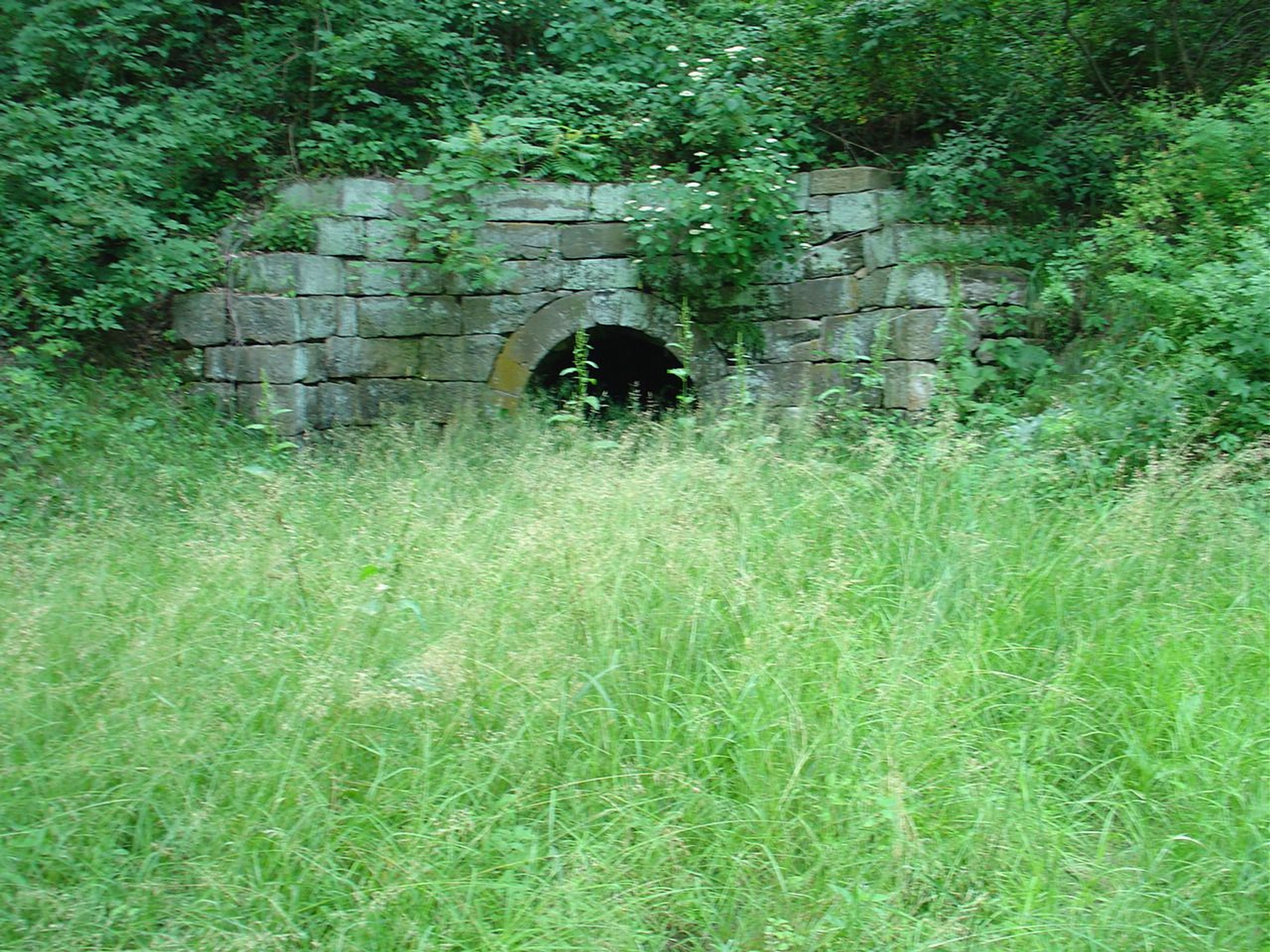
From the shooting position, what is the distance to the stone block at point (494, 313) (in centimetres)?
676

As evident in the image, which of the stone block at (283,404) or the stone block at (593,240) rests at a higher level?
the stone block at (593,240)

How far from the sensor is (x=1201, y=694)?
9.32 feet

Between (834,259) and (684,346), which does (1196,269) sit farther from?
(684,346)

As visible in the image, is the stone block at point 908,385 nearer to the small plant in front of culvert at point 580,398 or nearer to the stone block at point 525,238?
the small plant in front of culvert at point 580,398

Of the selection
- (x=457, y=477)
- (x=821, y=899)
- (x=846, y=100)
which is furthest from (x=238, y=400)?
(x=821, y=899)

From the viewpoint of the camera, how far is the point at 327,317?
6.71 m

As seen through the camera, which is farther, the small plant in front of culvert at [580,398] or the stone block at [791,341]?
the stone block at [791,341]

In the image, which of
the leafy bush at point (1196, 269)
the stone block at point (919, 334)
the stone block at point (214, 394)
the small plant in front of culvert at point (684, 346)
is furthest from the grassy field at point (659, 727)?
the stone block at point (214, 394)

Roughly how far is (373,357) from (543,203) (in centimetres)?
158

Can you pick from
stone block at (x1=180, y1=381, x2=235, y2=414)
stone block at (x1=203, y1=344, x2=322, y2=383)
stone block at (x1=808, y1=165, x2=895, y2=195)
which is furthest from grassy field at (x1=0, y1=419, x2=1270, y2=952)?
stone block at (x1=808, y1=165, x2=895, y2=195)

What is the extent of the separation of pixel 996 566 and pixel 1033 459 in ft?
3.53

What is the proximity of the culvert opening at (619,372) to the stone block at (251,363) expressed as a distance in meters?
1.63

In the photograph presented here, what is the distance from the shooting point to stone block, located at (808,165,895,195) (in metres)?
6.62

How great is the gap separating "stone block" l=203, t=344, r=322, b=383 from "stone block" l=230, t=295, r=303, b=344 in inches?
1.8
